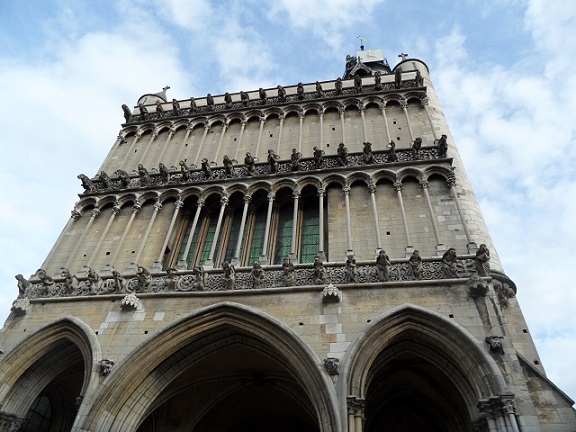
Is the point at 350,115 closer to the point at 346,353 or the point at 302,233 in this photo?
the point at 302,233

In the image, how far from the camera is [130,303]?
10828 millimetres

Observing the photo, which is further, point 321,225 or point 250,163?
point 250,163

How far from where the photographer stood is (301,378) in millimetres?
9086

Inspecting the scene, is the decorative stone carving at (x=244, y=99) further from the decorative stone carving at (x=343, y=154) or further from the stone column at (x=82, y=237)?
the stone column at (x=82, y=237)

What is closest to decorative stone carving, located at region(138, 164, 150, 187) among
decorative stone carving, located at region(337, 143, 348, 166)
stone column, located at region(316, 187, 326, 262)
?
stone column, located at region(316, 187, 326, 262)

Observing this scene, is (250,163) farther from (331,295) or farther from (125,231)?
(331,295)

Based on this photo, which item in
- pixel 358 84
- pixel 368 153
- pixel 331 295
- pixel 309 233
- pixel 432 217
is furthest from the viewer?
pixel 358 84

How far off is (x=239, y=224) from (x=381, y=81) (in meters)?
8.67

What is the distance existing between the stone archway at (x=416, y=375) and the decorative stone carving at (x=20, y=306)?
8539 mm

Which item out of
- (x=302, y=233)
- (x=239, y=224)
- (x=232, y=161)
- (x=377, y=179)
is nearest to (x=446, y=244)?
(x=377, y=179)

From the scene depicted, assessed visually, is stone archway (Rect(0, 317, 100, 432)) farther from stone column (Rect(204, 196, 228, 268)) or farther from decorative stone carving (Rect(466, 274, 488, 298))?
decorative stone carving (Rect(466, 274, 488, 298))

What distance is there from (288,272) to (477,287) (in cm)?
433

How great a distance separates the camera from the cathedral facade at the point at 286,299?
9148mm

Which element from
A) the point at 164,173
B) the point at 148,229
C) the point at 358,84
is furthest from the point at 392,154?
the point at 148,229
